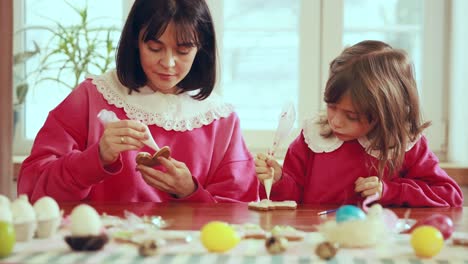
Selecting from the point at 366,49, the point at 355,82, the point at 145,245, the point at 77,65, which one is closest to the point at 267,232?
the point at 145,245

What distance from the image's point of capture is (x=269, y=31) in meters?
2.85

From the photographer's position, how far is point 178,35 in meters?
1.72

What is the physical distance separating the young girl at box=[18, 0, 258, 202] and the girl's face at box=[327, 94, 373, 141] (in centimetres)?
25

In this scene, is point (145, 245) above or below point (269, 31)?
below

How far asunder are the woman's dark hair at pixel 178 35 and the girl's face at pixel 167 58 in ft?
0.04

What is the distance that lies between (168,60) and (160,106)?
18cm

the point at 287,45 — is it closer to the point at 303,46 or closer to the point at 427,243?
the point at 303,46

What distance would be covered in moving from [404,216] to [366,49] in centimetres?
48

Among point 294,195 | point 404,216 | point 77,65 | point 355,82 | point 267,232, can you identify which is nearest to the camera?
point 267,232

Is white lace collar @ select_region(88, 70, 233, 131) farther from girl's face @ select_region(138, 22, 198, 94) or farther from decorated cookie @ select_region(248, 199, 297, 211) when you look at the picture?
decorated cookie @ select_region(248, 199, 297, 211)

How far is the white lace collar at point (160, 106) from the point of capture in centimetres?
184

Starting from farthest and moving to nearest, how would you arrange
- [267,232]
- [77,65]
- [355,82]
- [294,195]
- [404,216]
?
[77,65]
[294,195]
[355,82]
[404,216]
[267,232]

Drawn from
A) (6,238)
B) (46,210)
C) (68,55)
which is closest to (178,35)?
(46,210)

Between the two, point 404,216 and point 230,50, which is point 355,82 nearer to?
point 404,216
